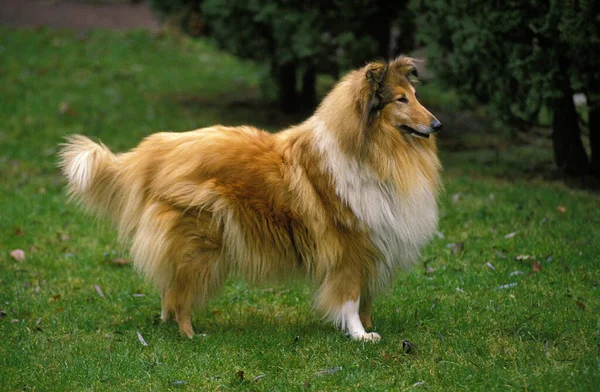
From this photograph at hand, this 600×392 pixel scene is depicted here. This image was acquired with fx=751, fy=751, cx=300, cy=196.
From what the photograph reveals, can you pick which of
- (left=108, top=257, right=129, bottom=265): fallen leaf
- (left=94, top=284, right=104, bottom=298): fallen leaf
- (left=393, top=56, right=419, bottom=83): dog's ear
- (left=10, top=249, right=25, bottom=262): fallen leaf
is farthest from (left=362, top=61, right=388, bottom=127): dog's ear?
(left=10, top=249, right=25, bottom=262): fallen leaf

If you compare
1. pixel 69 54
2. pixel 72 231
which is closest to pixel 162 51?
pixel 69 54

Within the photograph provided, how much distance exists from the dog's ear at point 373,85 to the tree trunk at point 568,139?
4.43 metres

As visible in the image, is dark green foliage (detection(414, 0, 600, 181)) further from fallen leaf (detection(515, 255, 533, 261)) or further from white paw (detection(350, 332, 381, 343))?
white paw (detection(350, 332, 381, 343))

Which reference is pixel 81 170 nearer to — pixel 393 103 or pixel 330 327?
pixel 330 327

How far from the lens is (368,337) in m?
5.08

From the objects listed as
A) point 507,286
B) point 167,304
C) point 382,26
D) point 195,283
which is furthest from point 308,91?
point 195,283

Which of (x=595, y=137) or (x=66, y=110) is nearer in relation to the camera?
(x=595, y=137)

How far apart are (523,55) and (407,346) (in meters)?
4.61

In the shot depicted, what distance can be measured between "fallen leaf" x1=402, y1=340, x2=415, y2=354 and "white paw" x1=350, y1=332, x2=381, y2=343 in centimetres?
22

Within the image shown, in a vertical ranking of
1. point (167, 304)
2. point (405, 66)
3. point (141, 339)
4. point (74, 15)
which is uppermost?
point (405, 66)

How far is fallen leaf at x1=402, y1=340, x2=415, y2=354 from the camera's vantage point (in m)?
4.87

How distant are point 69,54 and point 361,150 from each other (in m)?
12.1

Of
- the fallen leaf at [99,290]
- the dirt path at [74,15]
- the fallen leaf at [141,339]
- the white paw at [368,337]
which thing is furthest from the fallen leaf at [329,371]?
the dirt path at [74,15]

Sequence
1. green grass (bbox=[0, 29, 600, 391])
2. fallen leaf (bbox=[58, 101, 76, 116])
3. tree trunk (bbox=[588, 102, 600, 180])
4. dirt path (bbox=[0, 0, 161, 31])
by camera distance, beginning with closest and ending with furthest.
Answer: green grass (bbox=[0, 29, 600, 391]) → tree trunk (bbox=[588, 102, 600, 180]) → fallen leaf (bbox=[58, 101, 76, 116]) → dirt path (bbox=[0, 0, 161, 31])
